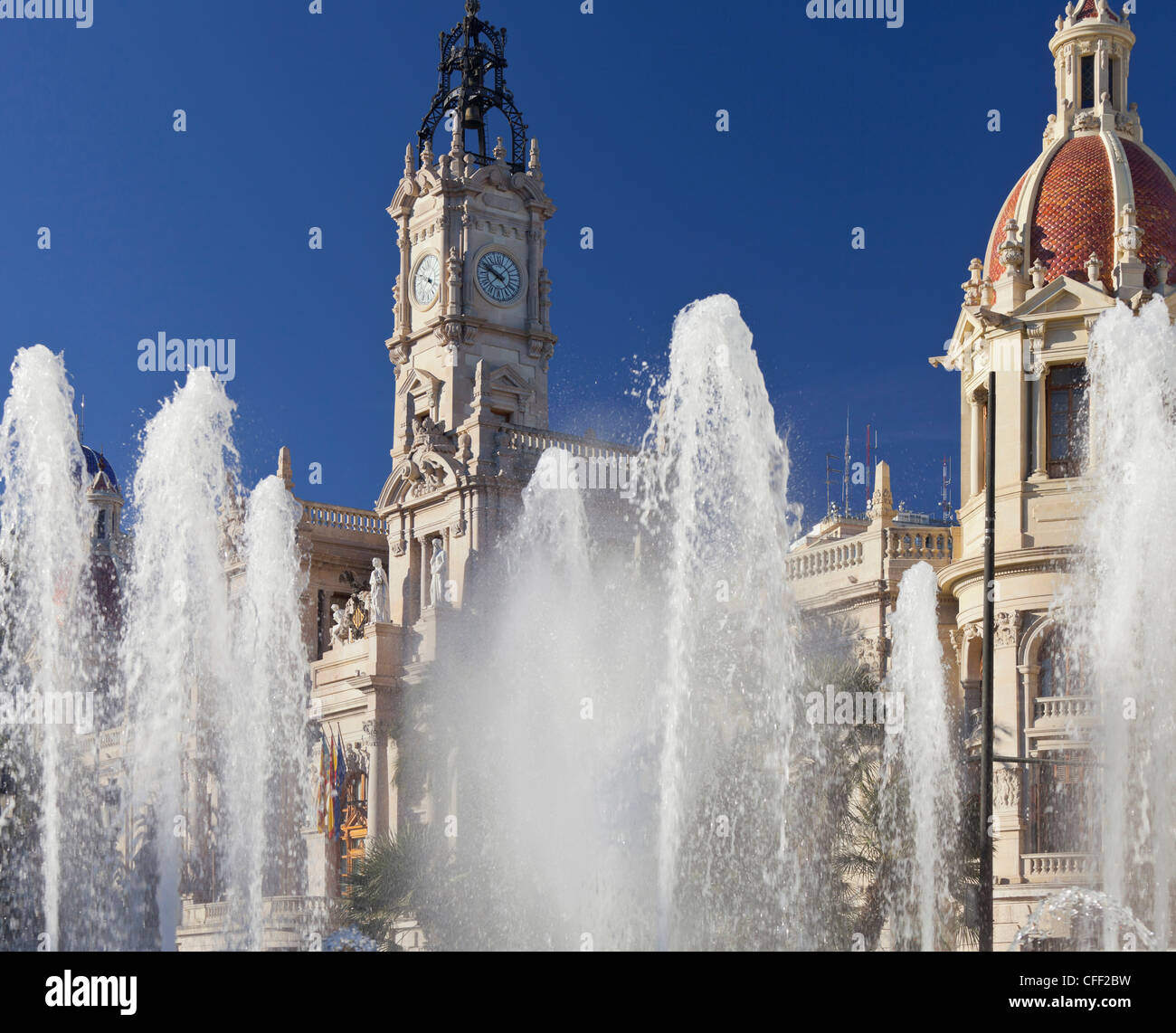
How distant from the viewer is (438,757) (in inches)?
1818

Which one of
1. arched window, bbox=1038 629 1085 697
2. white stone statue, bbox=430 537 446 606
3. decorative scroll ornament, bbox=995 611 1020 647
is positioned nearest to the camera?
arched window, bbox=1038 629 1085 697

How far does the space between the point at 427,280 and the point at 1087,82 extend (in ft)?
72.5

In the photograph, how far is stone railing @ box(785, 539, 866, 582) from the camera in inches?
1596

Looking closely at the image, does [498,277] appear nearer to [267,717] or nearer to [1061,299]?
[267,717]

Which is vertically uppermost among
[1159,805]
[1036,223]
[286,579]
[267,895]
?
[1036,223]

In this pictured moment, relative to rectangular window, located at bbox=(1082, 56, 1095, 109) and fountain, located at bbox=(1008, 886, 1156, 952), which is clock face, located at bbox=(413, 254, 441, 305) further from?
fountain, located at bbox=(1008, 886, 1156, 952)

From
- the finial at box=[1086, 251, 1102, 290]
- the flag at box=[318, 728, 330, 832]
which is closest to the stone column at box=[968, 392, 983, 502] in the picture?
the finial at box=[1086, 251, 1102, 290]

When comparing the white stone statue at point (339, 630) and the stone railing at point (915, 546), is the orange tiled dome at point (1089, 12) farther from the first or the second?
the white stone statue at point (339, 630)

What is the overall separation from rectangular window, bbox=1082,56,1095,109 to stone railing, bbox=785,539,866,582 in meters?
9.79

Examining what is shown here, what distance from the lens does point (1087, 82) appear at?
39625mm

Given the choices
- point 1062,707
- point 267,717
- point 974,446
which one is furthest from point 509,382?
point 1062,707
